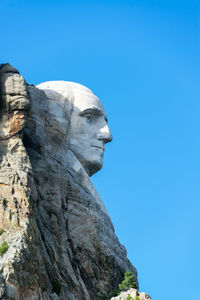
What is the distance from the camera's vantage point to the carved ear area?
4194 cm

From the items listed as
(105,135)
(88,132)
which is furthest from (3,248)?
(105,135)

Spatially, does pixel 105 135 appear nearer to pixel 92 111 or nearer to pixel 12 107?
pixel 92 111

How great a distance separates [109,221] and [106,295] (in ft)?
18.4

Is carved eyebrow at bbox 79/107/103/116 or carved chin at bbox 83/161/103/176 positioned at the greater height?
carved eyebrow at bbox 79/107/103/116

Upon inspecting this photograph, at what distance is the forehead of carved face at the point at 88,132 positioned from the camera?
49.3 meters

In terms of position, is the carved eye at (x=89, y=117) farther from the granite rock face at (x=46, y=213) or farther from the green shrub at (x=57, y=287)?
the green shrub at (x=57, y=287)

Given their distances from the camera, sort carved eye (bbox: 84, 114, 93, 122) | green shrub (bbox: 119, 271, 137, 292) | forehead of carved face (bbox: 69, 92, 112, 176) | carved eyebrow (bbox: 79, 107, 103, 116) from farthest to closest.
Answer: carved eye (bbox: 84, 114, 93, 122)
carved eyebrow (bbox: 79, 107, 103, 116)
forehead of carved face (bbox: 69, 92, 112, 176)
green shrub (bbox: 119, 271, 137, 292)

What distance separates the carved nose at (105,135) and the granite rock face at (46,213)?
6.57 feet

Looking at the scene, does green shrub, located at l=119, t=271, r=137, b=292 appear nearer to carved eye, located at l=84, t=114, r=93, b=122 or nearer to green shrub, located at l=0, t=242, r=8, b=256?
green shrub, located at l=0, t=242, r=8, b=256

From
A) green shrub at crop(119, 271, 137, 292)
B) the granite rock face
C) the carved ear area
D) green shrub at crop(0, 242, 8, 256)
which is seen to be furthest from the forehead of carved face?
green shrub at crop(0, 242, 8, 256)

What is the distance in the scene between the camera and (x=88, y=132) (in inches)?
1959

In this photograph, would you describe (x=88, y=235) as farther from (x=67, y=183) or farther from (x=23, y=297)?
(x=23, y=297)

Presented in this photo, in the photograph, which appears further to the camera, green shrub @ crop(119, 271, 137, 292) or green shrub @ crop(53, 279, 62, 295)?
green shrub @ crop(119, 271, 137, 292)

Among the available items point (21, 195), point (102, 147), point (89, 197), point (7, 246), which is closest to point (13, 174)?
point (21, 195)
